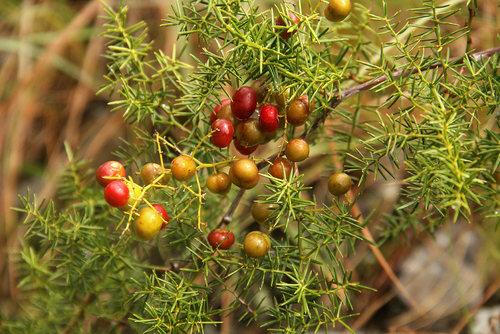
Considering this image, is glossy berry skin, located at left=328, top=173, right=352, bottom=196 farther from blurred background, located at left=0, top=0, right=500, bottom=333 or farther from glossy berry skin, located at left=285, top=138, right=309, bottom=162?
blurred background, located at left=0, top=0, right=500, bottom=333

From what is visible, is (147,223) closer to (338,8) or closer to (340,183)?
(340,183)

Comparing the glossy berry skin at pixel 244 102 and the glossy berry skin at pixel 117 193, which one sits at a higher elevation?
the glossy berry skin at pixel 244 102

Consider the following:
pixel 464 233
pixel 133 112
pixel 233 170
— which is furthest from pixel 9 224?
pixel 464 233

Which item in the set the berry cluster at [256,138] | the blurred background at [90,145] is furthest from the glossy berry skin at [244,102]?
the blurred background at [90,145]

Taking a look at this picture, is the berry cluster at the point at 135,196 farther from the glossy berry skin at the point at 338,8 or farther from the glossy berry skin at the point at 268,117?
the glossy berry skin at the point at 338,8

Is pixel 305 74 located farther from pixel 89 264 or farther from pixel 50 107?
pixel 50 107

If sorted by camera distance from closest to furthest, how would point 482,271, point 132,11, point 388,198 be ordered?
point 482,271
point 388,198
point 132,11

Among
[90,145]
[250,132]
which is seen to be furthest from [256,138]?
[90,145]
